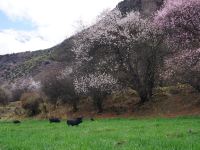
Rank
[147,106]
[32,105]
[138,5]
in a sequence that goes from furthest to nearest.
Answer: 1. [138,5]
2. [32,105]
3. [147,106]

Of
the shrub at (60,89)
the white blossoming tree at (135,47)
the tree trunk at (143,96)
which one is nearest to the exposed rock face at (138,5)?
the shrub at (60,89)

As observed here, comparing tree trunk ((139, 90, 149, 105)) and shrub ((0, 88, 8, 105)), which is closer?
tree trunk ((139, 90, 149, 105))

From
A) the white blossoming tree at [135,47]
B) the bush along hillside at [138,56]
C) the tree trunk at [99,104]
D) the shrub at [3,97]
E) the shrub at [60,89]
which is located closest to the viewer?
the bush along hillside at [138,56]

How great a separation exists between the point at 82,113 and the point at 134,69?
8.81 m

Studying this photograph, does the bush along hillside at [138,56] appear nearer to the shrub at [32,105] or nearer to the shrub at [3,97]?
the shrub at [32,105]

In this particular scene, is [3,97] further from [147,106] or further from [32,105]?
[147,106]

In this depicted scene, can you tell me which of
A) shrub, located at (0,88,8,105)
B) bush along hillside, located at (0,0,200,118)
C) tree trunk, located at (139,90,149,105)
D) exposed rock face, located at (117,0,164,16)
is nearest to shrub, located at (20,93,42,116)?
bush along hillside, located at (0,0,200,118)

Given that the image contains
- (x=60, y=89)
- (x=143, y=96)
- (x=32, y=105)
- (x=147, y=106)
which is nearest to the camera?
(x=147, y=106)

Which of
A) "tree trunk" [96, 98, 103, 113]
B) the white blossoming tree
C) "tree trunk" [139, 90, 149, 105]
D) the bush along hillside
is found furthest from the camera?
"tree trunk" [96, 98, 103, 113]

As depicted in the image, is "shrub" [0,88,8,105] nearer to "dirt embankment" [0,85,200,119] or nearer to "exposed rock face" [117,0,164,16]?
"exposed rock face" [117,0,164,16]

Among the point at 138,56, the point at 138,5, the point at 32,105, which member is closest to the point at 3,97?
the point at 32,105

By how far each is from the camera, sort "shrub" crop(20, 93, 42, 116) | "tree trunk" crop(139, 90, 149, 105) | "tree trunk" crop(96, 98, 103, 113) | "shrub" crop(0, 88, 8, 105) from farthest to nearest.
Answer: "shrub" crop(0, 88, 8, 105) → "shrub" crop(20, 93, 42, 116) → "tree trunk" crop(96, 98, 103, 113) → "tree trunk" crop(139, 90, 149, 105)

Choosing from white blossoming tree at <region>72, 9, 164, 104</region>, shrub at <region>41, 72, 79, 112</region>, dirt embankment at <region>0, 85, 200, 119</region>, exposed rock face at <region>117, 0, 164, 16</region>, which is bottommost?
dirt embankment at <region>0, 85, 200, 119</region>

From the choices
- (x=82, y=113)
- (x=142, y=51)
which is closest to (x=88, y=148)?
(x=142, y=51)
